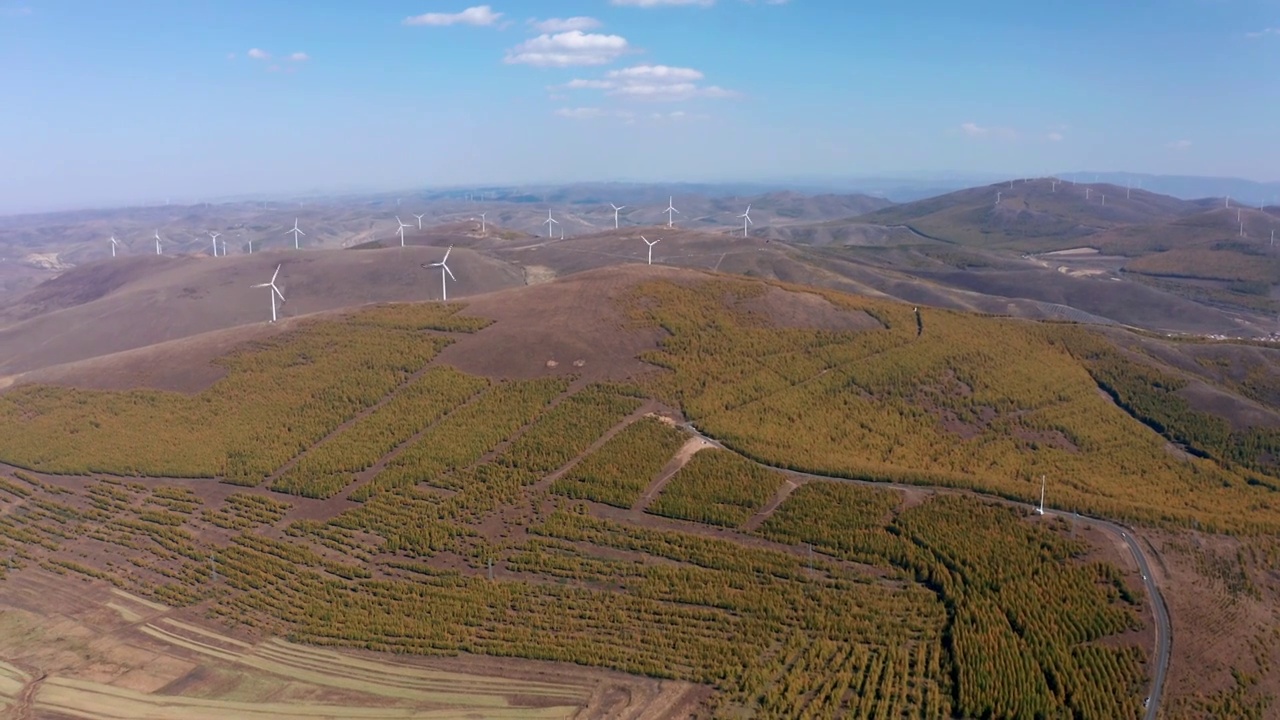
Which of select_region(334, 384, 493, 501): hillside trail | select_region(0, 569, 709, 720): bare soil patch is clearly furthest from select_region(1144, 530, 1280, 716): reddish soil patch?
select_region(334, 384, 493, 501): hillside trail

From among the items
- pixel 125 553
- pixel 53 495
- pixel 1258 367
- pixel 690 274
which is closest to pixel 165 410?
pixel 53 495

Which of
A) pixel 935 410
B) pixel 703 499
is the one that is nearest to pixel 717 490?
pixel 703 499

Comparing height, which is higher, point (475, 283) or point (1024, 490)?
point (475, 283)

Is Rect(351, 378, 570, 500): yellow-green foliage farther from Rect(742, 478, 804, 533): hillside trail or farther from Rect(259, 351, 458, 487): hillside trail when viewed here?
Rect(742, 478, 804, 533): hillside trail

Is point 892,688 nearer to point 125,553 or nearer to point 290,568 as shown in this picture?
point 290,568

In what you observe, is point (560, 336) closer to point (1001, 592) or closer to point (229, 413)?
point (229, 413)

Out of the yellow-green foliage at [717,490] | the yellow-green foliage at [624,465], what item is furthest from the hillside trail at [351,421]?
the yellow-green foliage at [717,490]
